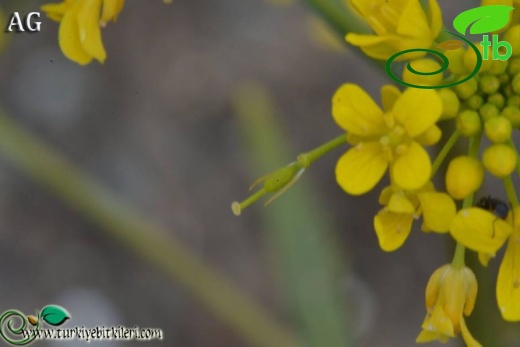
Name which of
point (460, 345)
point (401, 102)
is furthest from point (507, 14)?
point (460, 345)

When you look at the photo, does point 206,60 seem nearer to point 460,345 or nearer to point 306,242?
point 306,242

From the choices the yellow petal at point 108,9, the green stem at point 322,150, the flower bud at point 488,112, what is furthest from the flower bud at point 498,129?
the yellow petal at point 108,9

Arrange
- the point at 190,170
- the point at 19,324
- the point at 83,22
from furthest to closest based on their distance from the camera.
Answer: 1. the point at 190,170
2. the point at 19,324
3. the point at 83,22

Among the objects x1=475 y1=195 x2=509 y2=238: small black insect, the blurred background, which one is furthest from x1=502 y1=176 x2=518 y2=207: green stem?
the blurred background

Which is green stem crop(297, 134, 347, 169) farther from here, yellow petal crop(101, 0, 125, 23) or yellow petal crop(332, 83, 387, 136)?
yellow petal crop(101, 0, 125, 23)

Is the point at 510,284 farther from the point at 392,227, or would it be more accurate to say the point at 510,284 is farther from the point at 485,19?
the point at 485,19

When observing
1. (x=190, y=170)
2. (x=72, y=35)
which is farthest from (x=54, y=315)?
(x=72, y=35)

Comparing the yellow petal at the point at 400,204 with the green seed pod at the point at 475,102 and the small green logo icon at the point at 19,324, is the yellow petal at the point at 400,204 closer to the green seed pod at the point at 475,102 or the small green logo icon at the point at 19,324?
the green seed pod at the point at 475,102
